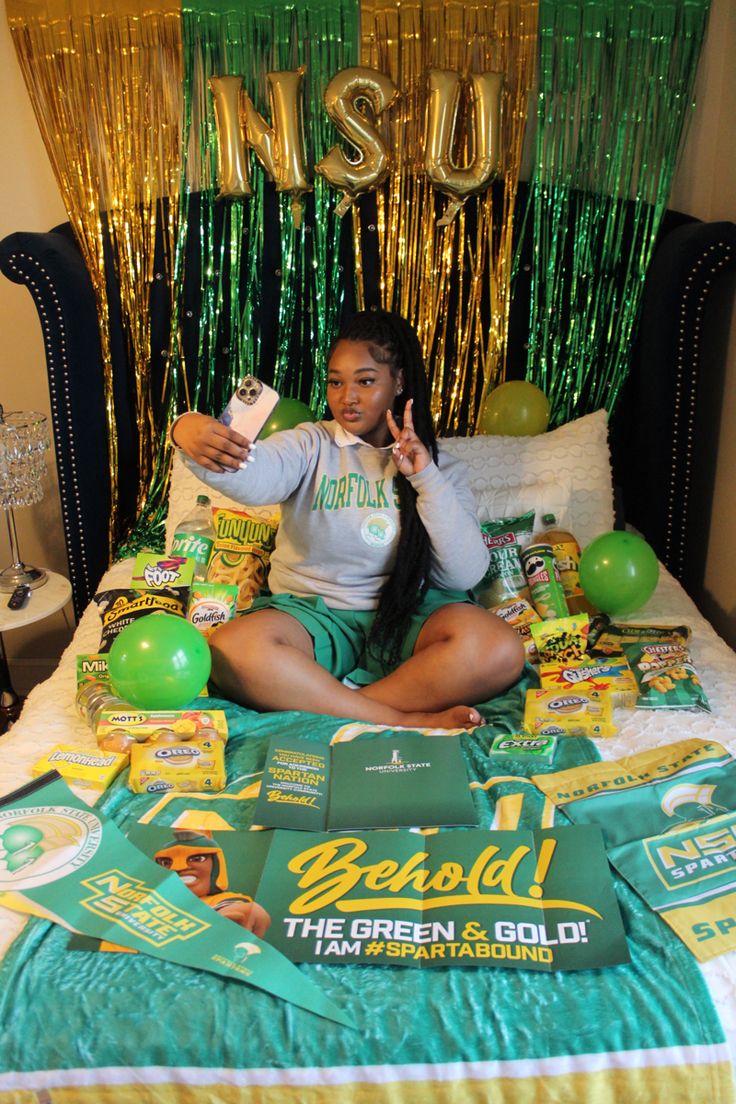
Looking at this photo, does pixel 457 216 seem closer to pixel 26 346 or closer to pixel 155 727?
pixel 26 346

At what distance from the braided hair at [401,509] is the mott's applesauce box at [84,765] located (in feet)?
1.92

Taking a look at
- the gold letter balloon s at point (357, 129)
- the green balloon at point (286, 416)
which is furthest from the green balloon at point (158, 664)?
the gold letter balloon s at point (357, 129)

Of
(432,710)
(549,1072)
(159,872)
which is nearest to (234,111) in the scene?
(432,710)

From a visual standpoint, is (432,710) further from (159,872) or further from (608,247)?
(608,247)

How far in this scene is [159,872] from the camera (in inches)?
51.5

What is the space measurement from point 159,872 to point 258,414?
2.63 feet

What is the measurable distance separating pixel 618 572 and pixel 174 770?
3.19ft

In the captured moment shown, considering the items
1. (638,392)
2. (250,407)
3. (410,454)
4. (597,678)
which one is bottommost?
(597,678)

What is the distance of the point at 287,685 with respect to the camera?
5.88 ft

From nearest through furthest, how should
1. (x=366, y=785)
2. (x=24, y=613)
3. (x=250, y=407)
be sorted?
(x=366, y=785) → (x=250, y=407) → (x=24, y=613)

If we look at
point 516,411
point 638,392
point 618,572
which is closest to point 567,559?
point 618,572

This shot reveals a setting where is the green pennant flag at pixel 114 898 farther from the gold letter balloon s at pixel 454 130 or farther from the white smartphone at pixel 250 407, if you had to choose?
the gold letter balloon s at pixel 454 130

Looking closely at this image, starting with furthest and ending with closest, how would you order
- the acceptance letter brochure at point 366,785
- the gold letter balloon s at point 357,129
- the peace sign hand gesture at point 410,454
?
the gold letter balloon s at point 357,129
the peace sign hand gesture at point 410,454
the acceptance letter brochure at point 366,785

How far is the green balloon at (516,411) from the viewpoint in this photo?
94.8 inches
